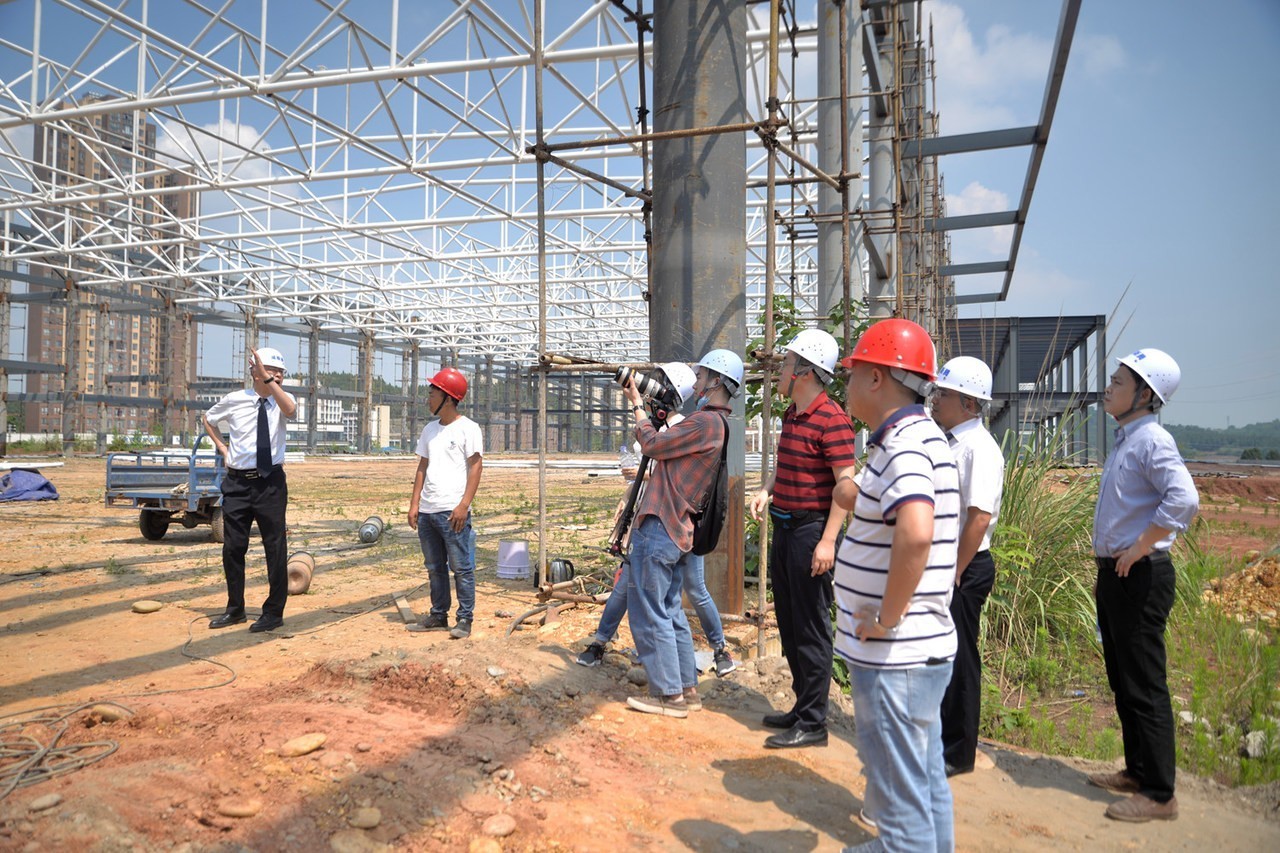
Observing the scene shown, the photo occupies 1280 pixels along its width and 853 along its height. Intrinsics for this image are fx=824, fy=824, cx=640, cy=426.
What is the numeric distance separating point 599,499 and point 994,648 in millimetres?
13531

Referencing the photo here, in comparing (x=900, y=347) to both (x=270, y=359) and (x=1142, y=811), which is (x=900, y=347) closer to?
(x=1142, y=811)

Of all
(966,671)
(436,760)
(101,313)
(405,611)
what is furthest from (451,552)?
(101,313)

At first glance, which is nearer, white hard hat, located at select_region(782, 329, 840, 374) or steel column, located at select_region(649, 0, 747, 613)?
white hard hat, located at select_region(782, 329, 840, 374)

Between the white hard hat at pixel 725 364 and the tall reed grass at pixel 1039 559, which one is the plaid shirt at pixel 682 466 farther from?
the tall reed grass at pixel 1039 559

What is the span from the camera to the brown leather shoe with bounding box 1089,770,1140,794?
376 cm

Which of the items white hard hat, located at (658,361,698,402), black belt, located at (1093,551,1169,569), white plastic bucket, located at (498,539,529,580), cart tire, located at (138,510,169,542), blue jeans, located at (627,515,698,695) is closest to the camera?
black belt, located at (1093,551,1169,569)

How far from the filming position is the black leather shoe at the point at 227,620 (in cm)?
624

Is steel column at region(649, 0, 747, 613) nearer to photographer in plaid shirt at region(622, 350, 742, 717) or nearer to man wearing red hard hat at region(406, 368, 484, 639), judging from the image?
man wearing red hard hat at region(406, 368, 484, 639)

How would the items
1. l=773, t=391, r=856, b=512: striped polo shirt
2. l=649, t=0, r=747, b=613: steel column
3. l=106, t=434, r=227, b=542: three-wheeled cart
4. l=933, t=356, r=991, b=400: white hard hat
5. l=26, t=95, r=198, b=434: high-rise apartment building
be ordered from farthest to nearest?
l=26, t=95, r=198, b=434: high-rise apartment building → l=106, t=434, r=227, b=542: three-wheeled cart → l=649, t=0, r=747, b=613: steel column → l=773, t=391, r=856, b=512: striped polo shirt → l=933, t=356, r=991, b=400: white hard hat

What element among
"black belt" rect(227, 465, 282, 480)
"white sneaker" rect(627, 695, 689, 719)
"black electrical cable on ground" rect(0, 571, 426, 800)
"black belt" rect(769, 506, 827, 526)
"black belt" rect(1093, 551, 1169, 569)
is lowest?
"white sneaker" rect(627, 695, 689, 719)

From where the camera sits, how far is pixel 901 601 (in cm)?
234

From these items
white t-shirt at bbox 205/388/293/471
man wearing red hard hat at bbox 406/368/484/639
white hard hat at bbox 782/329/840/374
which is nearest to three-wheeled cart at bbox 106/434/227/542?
white t-shirt at bbox 205/388/293/471

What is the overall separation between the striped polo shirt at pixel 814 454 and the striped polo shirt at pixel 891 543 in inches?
54.7

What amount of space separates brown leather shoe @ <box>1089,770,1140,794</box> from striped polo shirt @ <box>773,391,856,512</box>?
179 cm
